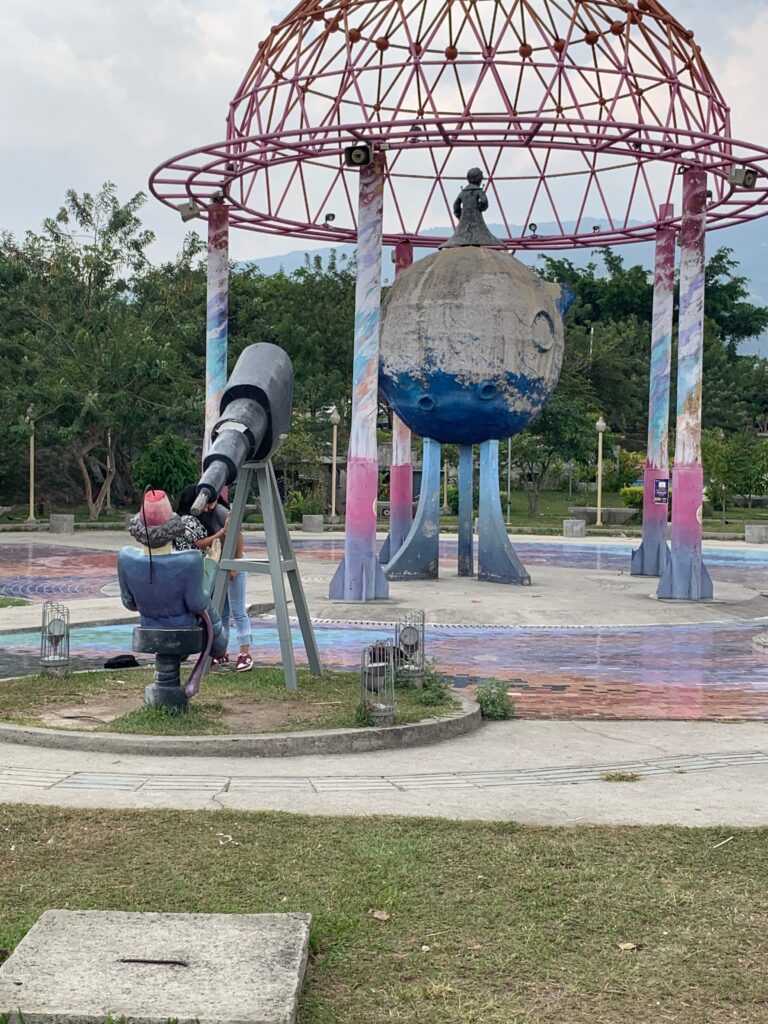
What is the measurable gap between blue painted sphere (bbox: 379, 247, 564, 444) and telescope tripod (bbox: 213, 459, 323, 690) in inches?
370

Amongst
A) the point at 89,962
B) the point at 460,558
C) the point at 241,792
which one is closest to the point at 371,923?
the point at 89,962

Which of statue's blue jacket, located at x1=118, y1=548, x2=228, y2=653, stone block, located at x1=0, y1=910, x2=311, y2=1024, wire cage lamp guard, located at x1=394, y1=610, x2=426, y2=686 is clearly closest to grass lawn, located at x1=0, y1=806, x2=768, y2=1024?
stone block, located at x1=0, y1=910, x2=311, y2=1024

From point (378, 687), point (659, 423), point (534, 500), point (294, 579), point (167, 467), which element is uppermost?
point (659, 423)

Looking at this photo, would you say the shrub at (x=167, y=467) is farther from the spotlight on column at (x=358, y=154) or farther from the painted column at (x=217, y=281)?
the spotlight on column at (x=358, y=154)

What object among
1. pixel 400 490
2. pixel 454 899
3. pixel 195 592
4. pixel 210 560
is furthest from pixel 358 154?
pixel 454 899

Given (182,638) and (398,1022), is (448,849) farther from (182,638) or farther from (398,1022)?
(182,638)

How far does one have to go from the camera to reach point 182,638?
10.5 metres

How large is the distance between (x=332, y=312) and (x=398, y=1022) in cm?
4901

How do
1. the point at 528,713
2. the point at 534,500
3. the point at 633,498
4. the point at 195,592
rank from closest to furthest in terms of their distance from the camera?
the point at 195,592 → the point at 528,713 → the point at 633,498 → the point at 534,500

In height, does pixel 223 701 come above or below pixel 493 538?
below

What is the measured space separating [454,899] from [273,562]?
650 centimetres

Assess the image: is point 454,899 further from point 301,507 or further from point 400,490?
point 301,507

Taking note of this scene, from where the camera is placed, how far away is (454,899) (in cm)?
650

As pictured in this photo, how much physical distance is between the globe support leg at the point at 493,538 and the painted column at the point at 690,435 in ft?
9.20
